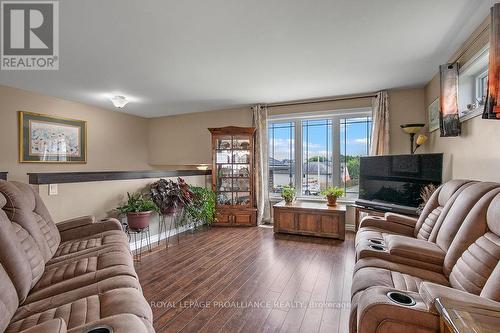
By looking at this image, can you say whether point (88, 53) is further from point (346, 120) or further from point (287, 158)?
point (346, 120)

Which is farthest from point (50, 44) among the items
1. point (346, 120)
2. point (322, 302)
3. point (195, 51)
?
point (346, 120)

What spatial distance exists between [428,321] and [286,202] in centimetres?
335

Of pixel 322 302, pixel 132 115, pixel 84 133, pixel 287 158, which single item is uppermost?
pixel 132 115

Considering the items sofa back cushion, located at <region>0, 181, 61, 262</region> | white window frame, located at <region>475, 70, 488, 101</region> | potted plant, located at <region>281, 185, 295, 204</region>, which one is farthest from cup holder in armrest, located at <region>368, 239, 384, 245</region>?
sofa back cushion, located at <region>0, 181, 61, 262</region>

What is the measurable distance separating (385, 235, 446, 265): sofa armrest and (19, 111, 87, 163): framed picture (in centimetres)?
524

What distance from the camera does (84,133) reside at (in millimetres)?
4801

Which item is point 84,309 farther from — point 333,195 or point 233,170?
point 233,170

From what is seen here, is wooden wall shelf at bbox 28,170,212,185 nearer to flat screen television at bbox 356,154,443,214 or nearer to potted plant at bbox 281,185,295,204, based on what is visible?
potted plant at bbox 281,185,295,204

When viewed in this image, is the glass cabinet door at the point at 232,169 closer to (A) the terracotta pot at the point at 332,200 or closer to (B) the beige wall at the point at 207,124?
(B) the beige wall at the point at 207,124

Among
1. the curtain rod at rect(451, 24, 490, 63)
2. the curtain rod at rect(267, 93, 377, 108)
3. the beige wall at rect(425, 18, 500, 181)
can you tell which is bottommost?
the beige wall at rect(425, 18, 500, 181)

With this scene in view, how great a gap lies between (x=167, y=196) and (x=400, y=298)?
300 centimetres

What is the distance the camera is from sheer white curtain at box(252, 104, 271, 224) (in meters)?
4.83

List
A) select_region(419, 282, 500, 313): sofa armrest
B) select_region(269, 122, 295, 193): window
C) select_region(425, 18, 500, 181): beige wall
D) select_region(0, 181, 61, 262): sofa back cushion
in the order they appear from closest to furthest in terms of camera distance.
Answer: select_region(419, 282, 500, 313): sofa armrest < select_region(0, 181, 61, 262): sofa back cushion < select_region(425, 18, 500, 181): beige wall < select_region(269, 122, 295, 193): window

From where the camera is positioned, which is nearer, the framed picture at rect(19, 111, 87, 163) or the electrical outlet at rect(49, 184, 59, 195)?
the electrical outlet at rect(49, 184, 59, 195)
